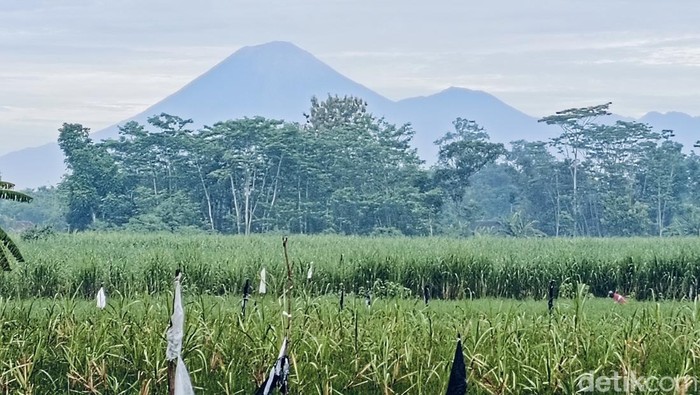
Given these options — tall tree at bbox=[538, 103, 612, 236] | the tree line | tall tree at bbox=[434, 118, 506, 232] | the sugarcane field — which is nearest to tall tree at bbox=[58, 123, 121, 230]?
the tree line

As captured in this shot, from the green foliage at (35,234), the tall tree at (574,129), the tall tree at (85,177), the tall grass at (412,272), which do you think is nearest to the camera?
the tall grass at (412,272)

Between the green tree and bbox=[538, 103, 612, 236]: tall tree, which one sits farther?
bbox=[538, 103, 612, 236]: tall tree

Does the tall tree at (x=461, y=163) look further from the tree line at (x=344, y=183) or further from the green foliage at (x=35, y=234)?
the green foliage at (x=35, y=234)

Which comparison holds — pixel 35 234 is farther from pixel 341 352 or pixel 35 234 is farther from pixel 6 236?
pixel 341 352

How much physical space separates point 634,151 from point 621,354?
4021cm

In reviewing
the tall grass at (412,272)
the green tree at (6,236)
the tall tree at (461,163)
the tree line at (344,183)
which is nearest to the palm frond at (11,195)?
the green tree at (6,236)

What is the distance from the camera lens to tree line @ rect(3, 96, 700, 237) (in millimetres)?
36812

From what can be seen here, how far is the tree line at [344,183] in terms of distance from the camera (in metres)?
36.8

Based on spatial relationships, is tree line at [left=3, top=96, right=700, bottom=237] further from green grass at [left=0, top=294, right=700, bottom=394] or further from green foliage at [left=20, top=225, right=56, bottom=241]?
green grass at [left=0, top=294, right=700, bottom=394]

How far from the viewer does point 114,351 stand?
5.73m

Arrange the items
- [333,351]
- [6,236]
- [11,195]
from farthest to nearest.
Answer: [11,195] < [6,236] < [333,351]

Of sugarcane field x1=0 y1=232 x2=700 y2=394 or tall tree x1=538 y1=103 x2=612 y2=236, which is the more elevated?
tall tree x1=538 y1=103 x2=612 y2=236

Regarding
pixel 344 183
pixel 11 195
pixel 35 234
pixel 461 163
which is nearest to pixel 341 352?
pixel 11 195

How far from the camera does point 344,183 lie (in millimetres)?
39000
